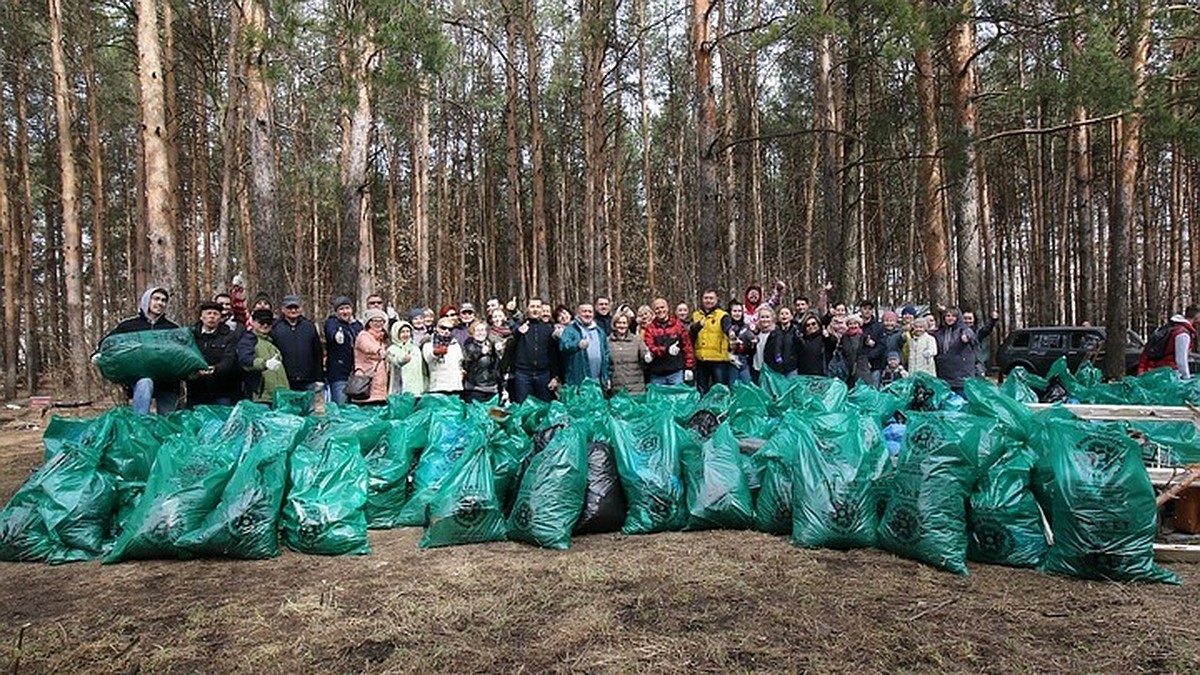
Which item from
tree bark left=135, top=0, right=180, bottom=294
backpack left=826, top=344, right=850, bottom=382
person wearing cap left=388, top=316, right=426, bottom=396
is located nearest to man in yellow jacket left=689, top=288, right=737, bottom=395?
backpack left=826, top=344, right=850, bottom=382

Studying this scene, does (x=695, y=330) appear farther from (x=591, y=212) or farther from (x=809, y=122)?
(x=809, y=122)

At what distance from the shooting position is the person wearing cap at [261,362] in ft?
19.0

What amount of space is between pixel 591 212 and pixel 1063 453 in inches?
567

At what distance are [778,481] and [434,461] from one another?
2.07 m

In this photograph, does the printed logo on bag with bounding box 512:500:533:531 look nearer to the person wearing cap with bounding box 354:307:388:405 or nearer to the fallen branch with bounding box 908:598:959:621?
the fallen branch with bounding box 908:598:959:621

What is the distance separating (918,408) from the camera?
523 centimetres

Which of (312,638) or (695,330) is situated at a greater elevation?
(695,330)

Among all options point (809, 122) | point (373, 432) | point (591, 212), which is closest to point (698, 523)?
point (373, 432)

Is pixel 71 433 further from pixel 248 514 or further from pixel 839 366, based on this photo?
pixel 839 366

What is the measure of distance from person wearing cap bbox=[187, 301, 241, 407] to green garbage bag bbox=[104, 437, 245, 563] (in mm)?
1631

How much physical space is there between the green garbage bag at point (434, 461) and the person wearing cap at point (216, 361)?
71.9 inches

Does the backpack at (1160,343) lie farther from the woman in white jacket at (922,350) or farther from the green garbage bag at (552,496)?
the green garbage bag at (552,496)

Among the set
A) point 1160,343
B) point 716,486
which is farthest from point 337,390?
point 1160,343

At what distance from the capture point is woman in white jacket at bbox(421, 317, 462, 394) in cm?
645
